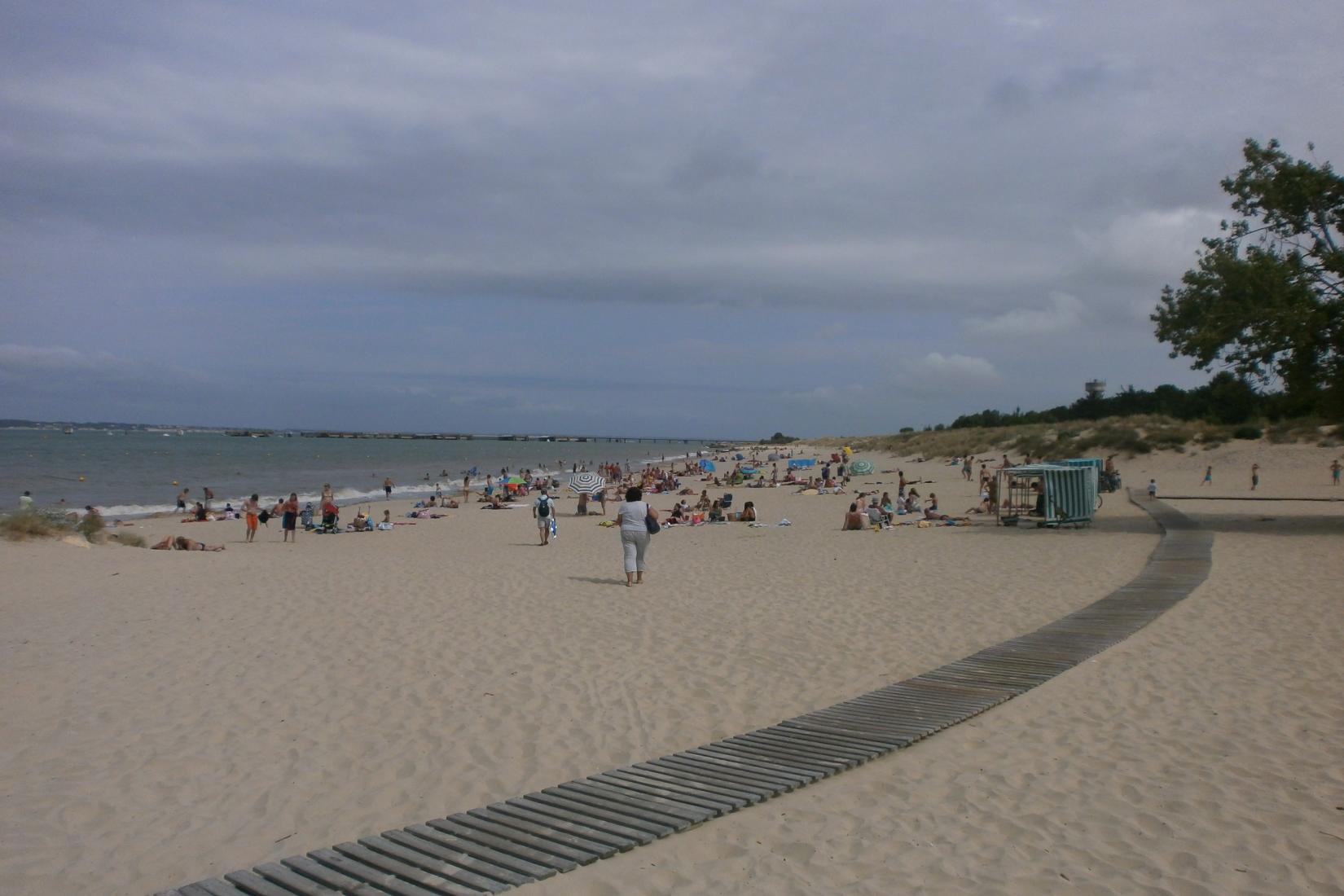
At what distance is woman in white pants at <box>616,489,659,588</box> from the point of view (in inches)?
472

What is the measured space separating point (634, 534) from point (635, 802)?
7300 mm

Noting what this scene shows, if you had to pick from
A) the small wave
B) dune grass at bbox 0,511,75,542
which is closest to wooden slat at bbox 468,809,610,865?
dune grass at bbox 0,511,75,542

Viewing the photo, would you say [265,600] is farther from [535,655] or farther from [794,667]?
[794,667]

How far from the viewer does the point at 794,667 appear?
777 centimetres

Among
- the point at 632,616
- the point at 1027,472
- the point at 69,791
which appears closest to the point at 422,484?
the point at 1027,472

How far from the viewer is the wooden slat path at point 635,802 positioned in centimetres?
402

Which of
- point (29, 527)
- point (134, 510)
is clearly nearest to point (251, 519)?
point (29, 527)

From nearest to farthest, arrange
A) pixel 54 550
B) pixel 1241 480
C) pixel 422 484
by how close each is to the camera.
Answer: pixel 54 550, pixel 1241 480, pixel 422 484

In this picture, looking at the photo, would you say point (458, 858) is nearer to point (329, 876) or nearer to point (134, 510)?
point (329, 876)

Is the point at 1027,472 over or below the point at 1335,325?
below

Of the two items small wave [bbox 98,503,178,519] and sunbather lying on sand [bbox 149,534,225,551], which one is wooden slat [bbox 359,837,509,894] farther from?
→ small wave [bbox 98,503,178,519]

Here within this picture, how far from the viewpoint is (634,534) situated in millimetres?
12062

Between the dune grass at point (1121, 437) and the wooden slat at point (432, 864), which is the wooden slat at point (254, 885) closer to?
the wooden slat at point (432, 864)

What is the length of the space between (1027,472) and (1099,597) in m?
8.50
